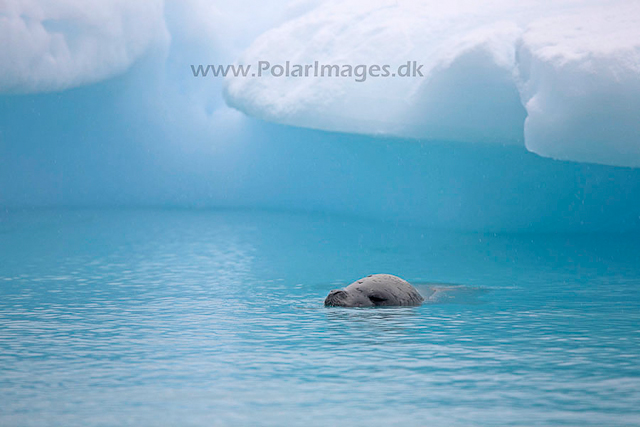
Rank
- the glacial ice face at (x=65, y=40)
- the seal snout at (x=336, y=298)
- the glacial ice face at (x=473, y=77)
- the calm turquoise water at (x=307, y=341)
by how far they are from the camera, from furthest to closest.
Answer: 1. the glacial ice face at (x=65, y=40)
2. the glacial ice face at (x=473, y=77)
3. the seal snout at (x=336, y=298)
4. the calm turquoise water at (x=307, y=341)

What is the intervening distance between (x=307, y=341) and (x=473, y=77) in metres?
7.77

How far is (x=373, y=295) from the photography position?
29.1 ft

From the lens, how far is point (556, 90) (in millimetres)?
11648

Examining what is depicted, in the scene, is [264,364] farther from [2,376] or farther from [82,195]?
[82,195]

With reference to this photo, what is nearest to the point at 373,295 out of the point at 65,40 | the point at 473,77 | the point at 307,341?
the point at 307,341

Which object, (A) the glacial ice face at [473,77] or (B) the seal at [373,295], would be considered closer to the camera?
(B) the seal at [373,295]

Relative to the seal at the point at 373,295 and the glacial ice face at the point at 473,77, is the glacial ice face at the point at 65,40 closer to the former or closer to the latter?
the glacial ice face at the point at 473,77

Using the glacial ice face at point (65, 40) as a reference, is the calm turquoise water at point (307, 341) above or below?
below

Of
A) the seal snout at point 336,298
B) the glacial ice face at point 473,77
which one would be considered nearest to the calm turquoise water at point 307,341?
the seal snout at point 336,298

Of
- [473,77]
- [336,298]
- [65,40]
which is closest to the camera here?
[336,298]

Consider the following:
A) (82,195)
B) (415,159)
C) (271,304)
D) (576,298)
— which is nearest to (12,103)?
(82,195)

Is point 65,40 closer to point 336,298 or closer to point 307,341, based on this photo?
point 336,298

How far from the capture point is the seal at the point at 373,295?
8.79 m

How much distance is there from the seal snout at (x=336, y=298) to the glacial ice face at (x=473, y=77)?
15.7 feet
